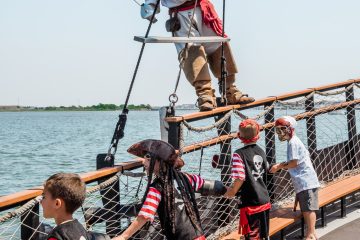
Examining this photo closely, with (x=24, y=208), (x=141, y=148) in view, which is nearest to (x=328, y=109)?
(x=141, y=148)

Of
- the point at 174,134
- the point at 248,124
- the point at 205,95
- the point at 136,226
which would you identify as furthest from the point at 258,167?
the point at 136,226

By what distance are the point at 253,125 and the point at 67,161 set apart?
17.2 metres

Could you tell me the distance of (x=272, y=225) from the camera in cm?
570

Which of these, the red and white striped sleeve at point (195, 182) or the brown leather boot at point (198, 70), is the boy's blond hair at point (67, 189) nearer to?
the red and white striped sleeve at point (195, 182)

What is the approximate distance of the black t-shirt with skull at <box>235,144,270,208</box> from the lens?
4.87 m

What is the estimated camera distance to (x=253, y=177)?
4.88 meters

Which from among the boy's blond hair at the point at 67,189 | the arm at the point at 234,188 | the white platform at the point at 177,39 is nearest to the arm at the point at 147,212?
the boy's blond hair at the point at 67,189

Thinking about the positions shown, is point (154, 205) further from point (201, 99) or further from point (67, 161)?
point (67, 161)

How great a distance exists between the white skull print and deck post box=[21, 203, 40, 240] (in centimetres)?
169

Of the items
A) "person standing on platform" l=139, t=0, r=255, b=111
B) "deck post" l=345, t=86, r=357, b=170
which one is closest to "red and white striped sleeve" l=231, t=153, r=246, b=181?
"person standing on platform" l=139, t=0, r=255, b=111

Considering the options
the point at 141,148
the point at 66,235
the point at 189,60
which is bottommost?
the point at 66,235

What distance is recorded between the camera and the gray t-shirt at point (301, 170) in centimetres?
561

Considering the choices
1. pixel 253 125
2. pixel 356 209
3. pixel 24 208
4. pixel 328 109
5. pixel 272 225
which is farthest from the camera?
pixel 328 109

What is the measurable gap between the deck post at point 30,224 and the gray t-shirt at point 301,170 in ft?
8.04
